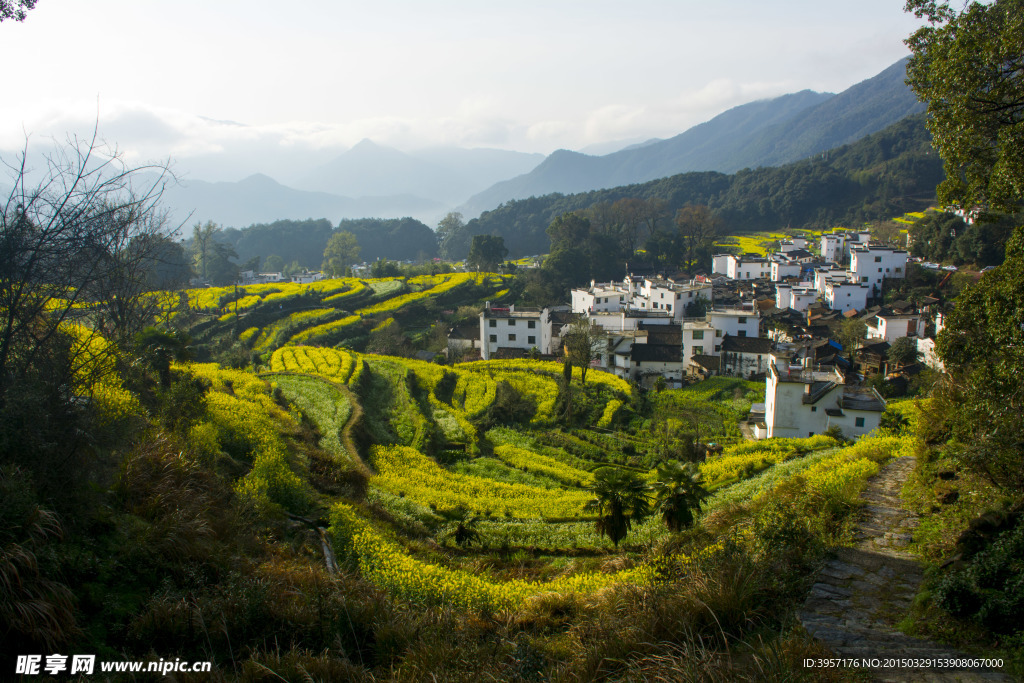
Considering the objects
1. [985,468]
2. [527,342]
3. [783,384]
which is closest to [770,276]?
[527,342]

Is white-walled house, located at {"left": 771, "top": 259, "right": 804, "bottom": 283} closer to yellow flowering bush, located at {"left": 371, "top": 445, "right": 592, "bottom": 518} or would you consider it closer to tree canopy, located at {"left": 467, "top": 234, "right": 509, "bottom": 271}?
tree canopy, located at {"left": 467, "top": 234, "right": 509, "bottom": 271}

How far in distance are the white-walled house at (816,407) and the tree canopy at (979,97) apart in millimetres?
14323

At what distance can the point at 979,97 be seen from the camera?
24.6 feet

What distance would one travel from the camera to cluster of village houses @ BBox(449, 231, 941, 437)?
877 inches

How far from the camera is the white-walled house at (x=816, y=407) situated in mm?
21078

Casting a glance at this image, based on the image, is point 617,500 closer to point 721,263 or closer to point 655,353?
point 655,353

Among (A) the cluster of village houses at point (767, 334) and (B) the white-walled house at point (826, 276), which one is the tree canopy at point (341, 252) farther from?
(B) the white-walled house at point (826, 276)

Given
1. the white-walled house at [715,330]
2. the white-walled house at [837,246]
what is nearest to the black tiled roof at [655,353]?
the white-walled house at [715,330]

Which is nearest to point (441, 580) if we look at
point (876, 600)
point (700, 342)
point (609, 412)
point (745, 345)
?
point (876, 600)

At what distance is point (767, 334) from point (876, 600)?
42418mm

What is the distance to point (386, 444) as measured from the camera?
18.8 m

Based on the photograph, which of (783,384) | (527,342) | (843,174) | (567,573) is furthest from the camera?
(843,174)

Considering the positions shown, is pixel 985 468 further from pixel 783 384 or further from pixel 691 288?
pixel 691 288

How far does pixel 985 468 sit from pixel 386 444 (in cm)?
1542
